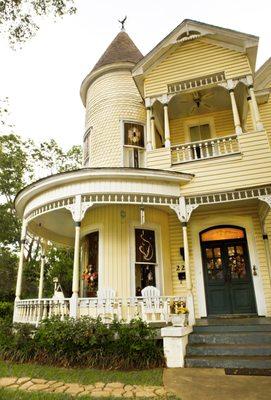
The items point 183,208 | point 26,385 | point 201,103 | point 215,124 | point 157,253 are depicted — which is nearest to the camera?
point 26,385

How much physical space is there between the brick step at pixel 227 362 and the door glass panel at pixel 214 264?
335 centimetres

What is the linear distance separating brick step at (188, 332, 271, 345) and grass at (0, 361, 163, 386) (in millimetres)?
1169

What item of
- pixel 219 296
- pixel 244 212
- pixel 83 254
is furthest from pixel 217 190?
pixel 83 254

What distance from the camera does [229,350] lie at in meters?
5.61

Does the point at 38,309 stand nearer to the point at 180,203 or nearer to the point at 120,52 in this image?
the point at 180,203

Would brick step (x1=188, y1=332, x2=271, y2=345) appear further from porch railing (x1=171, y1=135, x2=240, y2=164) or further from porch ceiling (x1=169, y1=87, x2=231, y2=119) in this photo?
porch ceiling (x1=169, y1=87, x2=231, y2=119)

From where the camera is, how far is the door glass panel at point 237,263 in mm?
8484

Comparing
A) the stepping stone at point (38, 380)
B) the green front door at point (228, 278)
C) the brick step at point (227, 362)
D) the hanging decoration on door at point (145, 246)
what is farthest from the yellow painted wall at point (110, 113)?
the stepping stone at point (38, 380)

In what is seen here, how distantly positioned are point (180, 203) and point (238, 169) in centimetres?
185

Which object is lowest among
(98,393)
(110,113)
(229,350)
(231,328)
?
(98,393)

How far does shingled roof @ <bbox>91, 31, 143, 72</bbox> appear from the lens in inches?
486

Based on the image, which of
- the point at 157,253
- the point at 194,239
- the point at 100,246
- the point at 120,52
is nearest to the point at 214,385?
the point at 157,253

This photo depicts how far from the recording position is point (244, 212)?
8.86 m

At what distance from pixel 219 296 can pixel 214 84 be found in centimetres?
652
